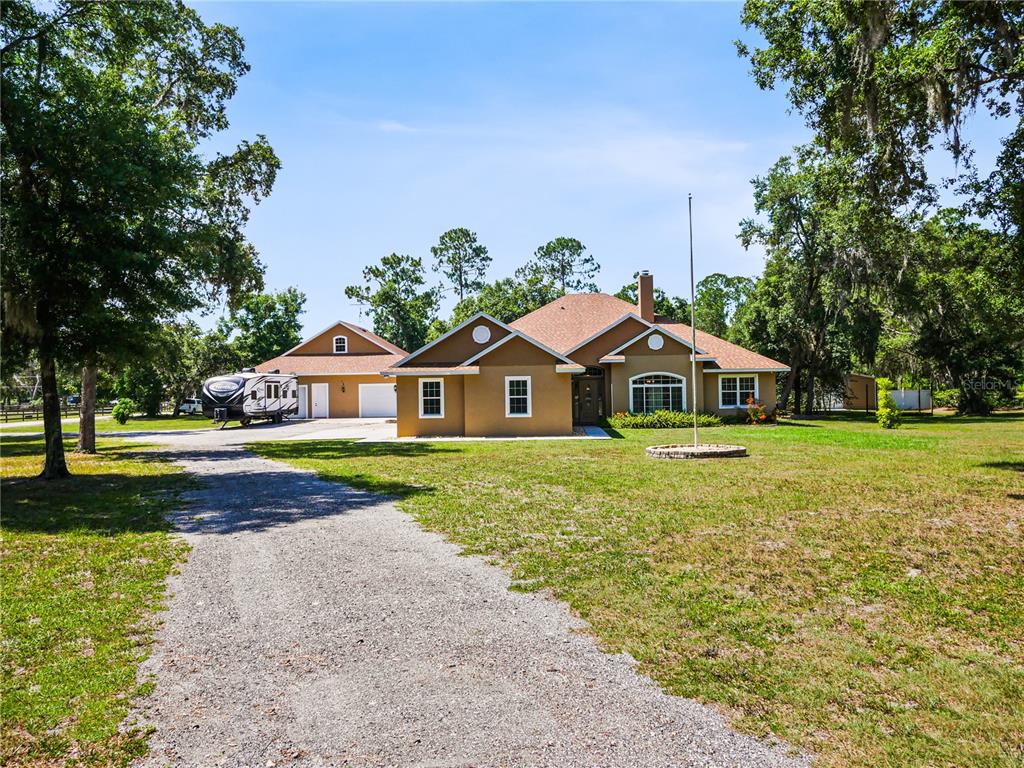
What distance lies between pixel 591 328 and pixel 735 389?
24.4 ft

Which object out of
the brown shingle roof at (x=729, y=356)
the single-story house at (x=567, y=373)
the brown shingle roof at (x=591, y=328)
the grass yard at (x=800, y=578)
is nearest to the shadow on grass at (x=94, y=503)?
the grass yard at (x=800, y=578)

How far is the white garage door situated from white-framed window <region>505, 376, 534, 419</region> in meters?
16.5

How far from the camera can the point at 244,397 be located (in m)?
32.7

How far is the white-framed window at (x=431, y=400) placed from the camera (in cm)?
2505

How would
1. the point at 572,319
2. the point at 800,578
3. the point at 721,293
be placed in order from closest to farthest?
the point at 800,578
the point at 572,319
the point at 721,293

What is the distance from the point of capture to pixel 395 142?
15133 millimetres

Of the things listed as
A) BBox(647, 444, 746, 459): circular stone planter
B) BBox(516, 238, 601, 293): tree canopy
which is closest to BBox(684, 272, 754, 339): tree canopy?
BBox(516, 238, 601, 293): tree canopy

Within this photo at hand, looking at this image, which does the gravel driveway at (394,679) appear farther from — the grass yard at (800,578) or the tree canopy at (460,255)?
the tree canopy at (460,255)

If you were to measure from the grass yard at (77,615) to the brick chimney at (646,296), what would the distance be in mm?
25259

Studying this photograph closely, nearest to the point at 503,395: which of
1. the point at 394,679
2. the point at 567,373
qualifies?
the point at 567,373

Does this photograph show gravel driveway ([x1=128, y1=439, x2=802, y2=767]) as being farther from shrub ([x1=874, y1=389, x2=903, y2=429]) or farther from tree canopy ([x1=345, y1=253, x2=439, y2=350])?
tree canopy ([x1=345, y1=253, x2=439, y2=350])

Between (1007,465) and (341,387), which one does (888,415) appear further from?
(341,387)

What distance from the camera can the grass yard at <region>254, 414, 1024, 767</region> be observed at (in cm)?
369

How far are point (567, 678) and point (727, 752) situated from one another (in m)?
1.13
